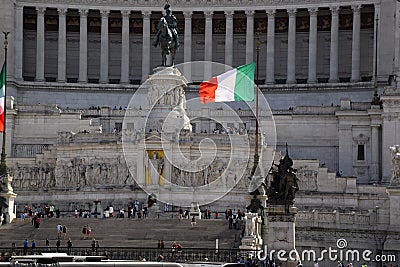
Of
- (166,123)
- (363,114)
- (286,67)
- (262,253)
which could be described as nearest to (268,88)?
(286,67)

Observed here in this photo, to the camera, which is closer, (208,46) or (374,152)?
(374,152)

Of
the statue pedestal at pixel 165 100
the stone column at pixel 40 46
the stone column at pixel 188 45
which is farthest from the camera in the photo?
the stone column at pixel 188 45

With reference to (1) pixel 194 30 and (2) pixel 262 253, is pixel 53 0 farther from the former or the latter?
(2) pixel 262 253

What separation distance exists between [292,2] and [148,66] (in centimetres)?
1389

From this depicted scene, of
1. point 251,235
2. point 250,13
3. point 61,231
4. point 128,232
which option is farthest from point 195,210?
point 250,13

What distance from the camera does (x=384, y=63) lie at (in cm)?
9506

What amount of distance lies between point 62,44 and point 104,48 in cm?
371

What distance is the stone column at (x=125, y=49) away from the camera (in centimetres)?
10019

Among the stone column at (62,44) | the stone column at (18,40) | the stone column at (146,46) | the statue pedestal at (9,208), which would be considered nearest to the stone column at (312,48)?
the stone column at (146,46)

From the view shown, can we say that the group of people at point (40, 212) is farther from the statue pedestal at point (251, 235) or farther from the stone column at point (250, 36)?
the stone column at point (250, 36)

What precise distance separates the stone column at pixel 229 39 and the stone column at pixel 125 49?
879 centimetres

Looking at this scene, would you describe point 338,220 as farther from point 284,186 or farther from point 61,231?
point 61,231

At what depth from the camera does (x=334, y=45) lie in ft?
321

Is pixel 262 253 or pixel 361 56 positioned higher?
pixel 361 56
